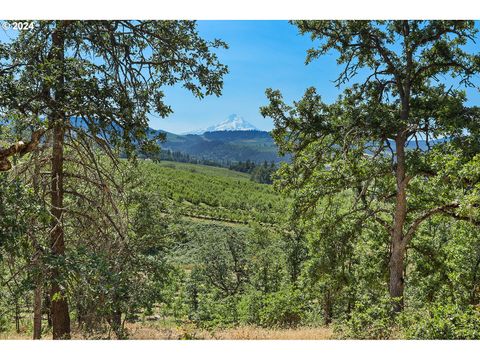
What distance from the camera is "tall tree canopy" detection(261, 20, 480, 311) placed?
975 cm

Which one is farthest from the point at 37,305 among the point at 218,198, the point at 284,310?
the point at 218,198

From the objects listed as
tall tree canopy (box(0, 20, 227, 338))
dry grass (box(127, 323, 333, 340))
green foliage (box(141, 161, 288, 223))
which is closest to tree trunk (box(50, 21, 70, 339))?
tall tree canopy (box(0, 20, 227, 338))

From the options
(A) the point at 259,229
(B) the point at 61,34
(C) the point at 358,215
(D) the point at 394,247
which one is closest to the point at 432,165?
(D) the point at 394,247

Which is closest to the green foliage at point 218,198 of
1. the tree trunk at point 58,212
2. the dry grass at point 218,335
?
the dry grass at point 218,335

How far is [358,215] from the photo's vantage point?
13672 millimetres

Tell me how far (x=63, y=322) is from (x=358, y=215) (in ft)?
30.0

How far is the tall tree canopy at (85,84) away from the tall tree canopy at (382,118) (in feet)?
11.8

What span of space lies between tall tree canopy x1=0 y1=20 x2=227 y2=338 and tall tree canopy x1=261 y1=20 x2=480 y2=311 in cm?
360

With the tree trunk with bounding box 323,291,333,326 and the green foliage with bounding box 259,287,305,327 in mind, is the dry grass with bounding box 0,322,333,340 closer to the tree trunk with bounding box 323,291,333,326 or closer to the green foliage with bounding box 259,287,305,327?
the green foliage with bounding box 259,287,305,327

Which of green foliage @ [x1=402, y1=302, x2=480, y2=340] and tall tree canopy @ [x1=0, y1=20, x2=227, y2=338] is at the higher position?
tall tree canopy @ [x1=0, y1=20, x2=227, y2=338]

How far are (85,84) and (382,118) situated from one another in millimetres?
6525

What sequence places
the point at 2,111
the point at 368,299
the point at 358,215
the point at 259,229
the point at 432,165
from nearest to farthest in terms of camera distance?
1. the point at 2,111
2. the point at 432,165
3. the point at 368,299
4. the point at 358,215
5. the point at 259,229

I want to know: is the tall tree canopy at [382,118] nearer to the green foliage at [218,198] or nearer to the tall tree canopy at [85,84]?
the tall tree canopy at [85,84]
